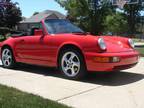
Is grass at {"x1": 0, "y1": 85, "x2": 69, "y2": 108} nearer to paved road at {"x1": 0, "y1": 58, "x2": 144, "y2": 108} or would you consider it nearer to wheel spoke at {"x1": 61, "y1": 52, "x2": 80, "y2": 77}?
paved road at {"x1": 0, "y1": 58, "x2": 144, "y2": 108}

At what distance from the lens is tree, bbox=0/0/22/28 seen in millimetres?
45156

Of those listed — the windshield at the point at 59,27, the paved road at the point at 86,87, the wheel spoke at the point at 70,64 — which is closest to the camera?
the paved road at the point at 86,87

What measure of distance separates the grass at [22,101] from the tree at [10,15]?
39.3 m

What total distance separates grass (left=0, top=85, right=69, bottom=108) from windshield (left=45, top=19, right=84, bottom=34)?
90.3 inches

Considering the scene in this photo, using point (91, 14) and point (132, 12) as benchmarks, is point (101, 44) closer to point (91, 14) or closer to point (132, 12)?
point (91, 14)

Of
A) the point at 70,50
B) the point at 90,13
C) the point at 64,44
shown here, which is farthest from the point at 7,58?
the point at 90,13

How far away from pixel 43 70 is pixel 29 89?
2.25 meters

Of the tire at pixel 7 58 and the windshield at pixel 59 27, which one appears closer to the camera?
the windshield at pixel 59 27

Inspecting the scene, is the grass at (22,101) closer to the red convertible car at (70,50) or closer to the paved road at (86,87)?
the paved road at (86,87)

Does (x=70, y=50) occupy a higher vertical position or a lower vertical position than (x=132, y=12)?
lower

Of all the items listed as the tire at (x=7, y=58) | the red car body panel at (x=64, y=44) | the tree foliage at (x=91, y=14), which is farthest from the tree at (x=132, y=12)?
the red car body panel at (x=64, y=44)

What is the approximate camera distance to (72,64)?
22.9 feet

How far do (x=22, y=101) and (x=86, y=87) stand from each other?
1.57 meters

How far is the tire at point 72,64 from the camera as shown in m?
6.76
